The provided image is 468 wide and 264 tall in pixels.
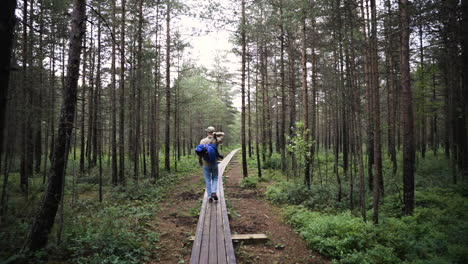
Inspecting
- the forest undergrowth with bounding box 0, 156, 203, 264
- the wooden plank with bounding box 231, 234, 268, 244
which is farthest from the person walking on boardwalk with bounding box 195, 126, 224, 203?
the wooden plank with bounding box 231, 234, 268, 244

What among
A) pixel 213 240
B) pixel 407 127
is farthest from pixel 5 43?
pixel 407 127

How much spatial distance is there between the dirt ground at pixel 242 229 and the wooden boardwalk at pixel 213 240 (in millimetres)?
380

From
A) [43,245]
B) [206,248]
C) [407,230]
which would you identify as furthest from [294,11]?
[43,245]

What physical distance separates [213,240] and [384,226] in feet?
16.2

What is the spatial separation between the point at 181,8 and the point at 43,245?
1414 centimetres

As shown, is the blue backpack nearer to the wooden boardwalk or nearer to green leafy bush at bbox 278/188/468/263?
the wooden boardwalk

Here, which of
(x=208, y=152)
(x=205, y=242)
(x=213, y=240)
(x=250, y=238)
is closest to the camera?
(x=205, y=242)

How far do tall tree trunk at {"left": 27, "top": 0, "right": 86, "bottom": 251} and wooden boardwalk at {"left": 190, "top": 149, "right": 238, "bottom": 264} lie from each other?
2.94 metres

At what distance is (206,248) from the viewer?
16.0 ft

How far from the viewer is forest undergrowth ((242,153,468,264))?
503cm

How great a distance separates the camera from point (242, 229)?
6684mm

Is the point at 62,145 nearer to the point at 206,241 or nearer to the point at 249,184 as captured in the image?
the point at 206,241

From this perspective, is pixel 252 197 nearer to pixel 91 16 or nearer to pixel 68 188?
pixel 68 188

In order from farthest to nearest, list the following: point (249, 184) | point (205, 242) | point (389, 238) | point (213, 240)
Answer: point (249, 184) < point (389, 238) < point (213, 240) < point (205, 242)
